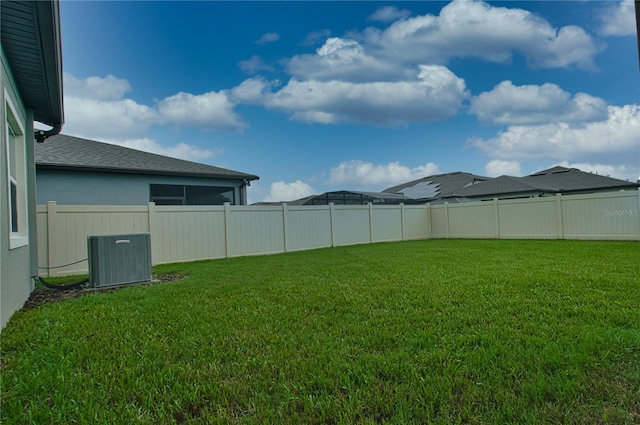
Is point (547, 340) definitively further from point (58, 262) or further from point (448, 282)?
point (58, 262)

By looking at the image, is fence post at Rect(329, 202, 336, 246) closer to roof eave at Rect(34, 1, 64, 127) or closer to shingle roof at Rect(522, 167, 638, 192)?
roof eave at Rect(34, 1, 64, 127)

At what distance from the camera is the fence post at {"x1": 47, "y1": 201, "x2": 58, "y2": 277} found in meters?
7.75

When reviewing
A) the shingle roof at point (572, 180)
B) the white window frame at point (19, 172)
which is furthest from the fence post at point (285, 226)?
the shingle roof at point (572, 180)

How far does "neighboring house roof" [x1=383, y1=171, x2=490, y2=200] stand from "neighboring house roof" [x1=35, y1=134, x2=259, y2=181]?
1793 centimetres

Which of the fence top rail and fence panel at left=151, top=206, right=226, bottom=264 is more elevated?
the fence top rail

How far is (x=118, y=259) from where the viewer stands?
624 centimetres

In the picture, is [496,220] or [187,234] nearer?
[187,234]

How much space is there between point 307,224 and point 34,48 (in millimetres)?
9051

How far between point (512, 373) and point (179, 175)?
12350 mm

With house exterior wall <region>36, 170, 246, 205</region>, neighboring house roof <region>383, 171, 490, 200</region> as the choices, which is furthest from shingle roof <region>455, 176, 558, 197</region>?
house exterior wall <region>36, 170, 246, 205</region>

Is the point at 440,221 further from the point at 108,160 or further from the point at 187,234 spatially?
the point at 108,160

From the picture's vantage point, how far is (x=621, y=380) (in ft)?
7.27

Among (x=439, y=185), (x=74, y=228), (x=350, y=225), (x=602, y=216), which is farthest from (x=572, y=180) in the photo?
(x=74, y=228)

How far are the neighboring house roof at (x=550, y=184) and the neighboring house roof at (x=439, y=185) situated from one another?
2.00 meters
